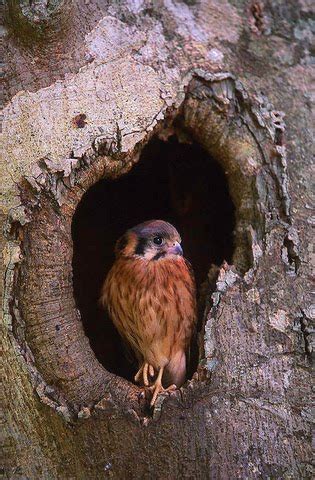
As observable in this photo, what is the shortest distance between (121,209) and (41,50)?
5.84ft

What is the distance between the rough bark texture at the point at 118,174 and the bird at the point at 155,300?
548mm

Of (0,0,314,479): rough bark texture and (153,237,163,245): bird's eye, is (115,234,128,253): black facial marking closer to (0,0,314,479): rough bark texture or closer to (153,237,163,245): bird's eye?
(153,237,163,245): bird's eye

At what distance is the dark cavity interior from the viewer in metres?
4.30

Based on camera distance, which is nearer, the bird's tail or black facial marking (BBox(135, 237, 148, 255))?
the bird's tail

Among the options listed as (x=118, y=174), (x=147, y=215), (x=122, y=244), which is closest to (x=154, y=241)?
(x=122, y=244)

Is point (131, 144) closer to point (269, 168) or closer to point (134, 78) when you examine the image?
point (134, 78)

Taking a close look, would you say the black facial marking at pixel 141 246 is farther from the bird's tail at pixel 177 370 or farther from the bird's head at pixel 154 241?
the bird's tail at pixel 177 370

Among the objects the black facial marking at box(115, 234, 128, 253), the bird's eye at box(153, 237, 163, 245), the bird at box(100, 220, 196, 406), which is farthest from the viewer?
the black facial marking at box(115, 234, 128, 253)

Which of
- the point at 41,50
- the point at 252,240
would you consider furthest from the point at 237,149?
the point at 41,50

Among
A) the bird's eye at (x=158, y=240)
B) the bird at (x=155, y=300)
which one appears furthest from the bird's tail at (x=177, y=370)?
the bird's eye at (x=158, y=240)

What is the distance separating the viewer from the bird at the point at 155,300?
3.60m

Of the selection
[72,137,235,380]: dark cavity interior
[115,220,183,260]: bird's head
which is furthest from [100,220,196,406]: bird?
[72,137,235,380]: dark cavity interior

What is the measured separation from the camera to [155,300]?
3646mm

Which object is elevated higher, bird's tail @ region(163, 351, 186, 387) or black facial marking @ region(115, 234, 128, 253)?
black facial marking @ region(115, 234, 128, 253)
